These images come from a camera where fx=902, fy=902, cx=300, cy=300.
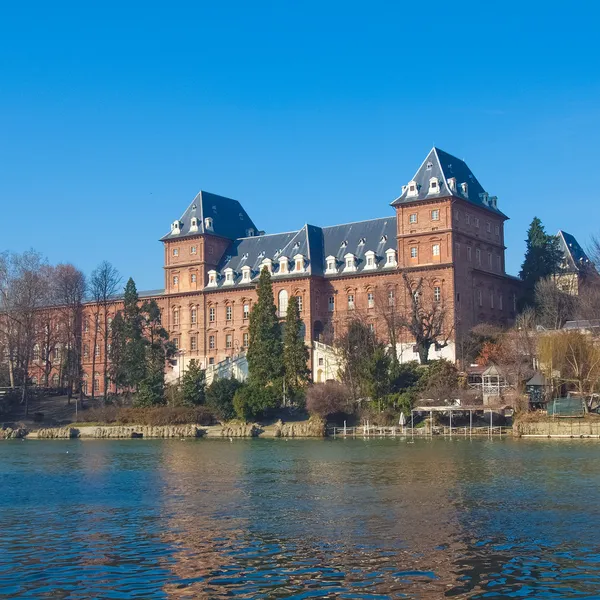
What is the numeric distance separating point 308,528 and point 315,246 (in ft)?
204

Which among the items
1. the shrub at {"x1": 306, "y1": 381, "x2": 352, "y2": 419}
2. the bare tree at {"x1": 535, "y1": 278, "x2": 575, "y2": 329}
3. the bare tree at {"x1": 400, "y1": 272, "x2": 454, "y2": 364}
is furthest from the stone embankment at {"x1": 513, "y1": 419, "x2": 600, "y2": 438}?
the bare tree at {"x1": 535, "y1": 278, "x2": 575, "y2": 329}

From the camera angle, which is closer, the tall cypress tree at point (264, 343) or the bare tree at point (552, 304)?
the tall cypress tree at point (264, 343)

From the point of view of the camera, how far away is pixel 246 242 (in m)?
88.5

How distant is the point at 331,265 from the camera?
263ft

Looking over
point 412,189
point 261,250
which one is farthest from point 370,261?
point 261,250

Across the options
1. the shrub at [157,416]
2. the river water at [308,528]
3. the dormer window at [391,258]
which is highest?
the dormer window at [391,258]

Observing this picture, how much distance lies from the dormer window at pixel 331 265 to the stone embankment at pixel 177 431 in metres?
21.7

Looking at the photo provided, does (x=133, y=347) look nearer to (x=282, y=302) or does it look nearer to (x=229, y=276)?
(x=282, y=302)

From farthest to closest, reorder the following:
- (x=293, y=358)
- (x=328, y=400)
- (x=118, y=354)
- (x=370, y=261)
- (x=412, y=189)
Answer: (x=370, y=261) → (x=412, y=189) → (x=118, y=354) → (x=293, y=358) → (x=328, y=400)

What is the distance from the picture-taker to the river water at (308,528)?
1593 cm

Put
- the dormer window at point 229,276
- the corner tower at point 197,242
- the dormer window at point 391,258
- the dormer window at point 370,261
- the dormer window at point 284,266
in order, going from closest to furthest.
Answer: the dormer window at point 391,258 < the dormer window at point 370,261 < the dormer window at point 284,266 < the dormer window at point 229,276 < the corner tower at point 197,242

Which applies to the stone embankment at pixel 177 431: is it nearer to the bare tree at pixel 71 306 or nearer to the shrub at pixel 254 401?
the shrub at pixel 254 401

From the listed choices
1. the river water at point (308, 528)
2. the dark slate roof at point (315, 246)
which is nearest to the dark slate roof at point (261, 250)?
the dark slate roof at point (315, 246)

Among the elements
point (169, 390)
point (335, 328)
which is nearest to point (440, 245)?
point (335, 328)
